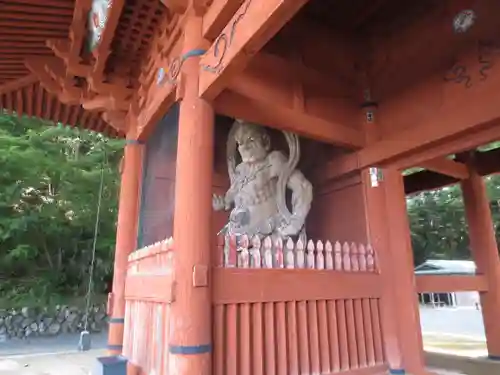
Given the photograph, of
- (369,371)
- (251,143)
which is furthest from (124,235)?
(369,371)

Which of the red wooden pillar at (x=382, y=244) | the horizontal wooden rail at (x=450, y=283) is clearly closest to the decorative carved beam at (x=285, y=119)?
the red wooden pillar at (x=382, y=244)

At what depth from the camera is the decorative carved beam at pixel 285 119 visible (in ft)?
8.87

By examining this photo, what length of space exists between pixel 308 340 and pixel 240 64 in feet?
5.96

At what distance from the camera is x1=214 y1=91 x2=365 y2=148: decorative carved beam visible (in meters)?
2.71

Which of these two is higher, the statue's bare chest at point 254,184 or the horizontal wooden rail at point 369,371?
the statue's bare chest at point 254,184

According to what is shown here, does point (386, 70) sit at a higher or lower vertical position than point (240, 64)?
higher

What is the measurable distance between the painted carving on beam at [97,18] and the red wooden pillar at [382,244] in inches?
90.3

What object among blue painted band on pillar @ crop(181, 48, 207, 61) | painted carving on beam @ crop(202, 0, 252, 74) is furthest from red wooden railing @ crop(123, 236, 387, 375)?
blue painted band on pillar @ crop(181, 48, 207, 61)

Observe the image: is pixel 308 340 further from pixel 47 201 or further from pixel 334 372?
pixel 47 201

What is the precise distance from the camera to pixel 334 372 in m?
2.64

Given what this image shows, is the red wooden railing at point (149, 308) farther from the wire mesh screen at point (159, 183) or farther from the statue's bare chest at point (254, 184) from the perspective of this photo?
the statue's bare chest at point (254, 184)

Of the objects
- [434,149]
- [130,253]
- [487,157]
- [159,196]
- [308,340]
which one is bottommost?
[308,340]

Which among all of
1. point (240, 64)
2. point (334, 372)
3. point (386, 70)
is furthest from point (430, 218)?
point (240, 64)

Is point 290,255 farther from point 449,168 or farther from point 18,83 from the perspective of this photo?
point 18,83
